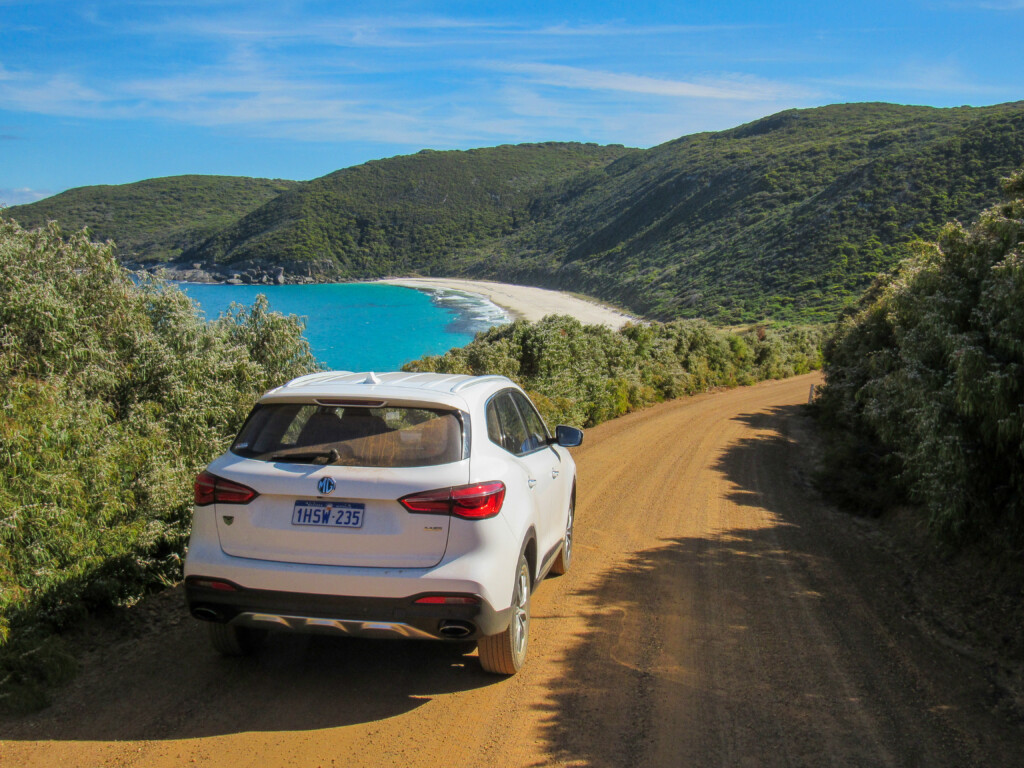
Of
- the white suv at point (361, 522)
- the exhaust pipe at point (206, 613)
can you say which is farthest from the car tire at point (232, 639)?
the white suv at point (361, 522)

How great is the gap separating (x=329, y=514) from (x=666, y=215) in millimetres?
103494

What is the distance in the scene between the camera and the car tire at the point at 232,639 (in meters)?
4.43

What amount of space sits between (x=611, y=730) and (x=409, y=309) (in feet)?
292

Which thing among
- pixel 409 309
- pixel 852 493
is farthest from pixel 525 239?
pixel 852 493

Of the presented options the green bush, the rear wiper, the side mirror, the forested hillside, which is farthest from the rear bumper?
the forested hillside

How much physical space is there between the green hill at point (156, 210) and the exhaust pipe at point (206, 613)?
93240 mm

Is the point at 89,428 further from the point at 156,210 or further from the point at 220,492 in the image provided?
the point at 156,210

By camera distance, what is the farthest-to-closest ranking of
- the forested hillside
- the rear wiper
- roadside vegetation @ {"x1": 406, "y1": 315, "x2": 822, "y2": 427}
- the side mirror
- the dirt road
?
the forested hillside, roadside vegetation @ {"x1": 406, "y1": 315, "x2": 822, "y2": 427}, the side mirror, the rear wiper, the dirt road

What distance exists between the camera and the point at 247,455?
162 inches

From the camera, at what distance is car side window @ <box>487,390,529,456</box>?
15.6ft

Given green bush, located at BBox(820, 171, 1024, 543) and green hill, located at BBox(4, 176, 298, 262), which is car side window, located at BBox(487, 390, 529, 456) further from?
green hill, located at BBox(4, 176, 298, 262)

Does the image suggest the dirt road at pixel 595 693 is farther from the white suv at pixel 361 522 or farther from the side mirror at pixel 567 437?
the side mirror at pixel 567 437

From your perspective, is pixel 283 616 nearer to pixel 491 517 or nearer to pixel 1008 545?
pixel 491 517

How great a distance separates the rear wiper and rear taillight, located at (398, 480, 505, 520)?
1.45 ft
